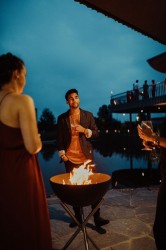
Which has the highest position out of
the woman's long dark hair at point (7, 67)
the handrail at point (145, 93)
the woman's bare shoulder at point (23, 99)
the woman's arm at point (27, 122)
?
the handrail at point (145, 93)

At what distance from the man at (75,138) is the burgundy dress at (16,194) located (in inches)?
79.3

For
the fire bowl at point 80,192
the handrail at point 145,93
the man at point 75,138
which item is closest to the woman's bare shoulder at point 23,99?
the fire bowl at point 80,192

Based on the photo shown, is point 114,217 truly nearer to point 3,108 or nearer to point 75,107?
point 75,107

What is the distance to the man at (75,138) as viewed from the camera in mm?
4184

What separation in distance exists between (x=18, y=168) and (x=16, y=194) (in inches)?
8.6

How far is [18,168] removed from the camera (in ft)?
6.92

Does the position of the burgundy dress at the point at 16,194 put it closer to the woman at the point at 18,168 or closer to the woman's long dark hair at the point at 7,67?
the woman at the point at 18,168

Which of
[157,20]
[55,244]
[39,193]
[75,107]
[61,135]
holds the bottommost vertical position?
[55,244]

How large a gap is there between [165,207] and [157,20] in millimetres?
3555

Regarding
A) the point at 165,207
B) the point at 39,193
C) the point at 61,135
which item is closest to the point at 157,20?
the point at 61,135

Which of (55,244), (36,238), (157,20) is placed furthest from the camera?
(157,20)

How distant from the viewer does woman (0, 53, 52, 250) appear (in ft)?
6.68

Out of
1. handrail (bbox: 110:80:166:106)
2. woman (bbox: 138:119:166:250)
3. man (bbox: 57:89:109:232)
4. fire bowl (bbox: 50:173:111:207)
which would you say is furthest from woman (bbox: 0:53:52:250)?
handrail (bbox: 110:80:166:106)

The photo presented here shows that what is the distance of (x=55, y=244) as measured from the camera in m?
3.69
